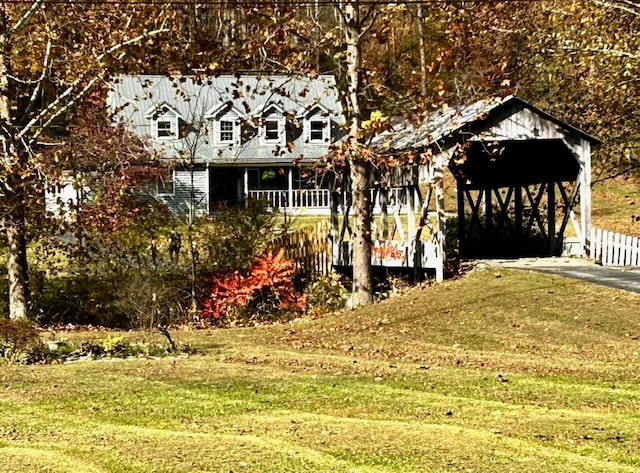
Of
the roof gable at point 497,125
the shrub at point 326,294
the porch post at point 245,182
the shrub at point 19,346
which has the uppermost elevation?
the roof gable at point 497,125

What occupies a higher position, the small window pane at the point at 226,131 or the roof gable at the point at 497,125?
the small window pane at the point at 226,131

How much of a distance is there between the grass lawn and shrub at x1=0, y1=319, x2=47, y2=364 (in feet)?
2.28

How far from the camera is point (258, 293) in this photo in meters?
22.2

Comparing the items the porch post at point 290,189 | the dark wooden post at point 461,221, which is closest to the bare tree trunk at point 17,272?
the dark wooden post at point 461,221

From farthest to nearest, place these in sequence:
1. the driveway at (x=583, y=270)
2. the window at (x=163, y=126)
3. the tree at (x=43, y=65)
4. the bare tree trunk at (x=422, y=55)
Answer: the window at (x=163, y=126) → the bare tree trunk at (x=422, y=55) → the driveway at (x=583, y=270) → the tree at (x=43, y=65)

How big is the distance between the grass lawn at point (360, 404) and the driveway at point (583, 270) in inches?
95.9

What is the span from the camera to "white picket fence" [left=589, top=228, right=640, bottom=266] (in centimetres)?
1998

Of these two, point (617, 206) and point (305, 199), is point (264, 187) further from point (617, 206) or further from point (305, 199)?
point (617, 206)

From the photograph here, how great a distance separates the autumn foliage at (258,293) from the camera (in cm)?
2150

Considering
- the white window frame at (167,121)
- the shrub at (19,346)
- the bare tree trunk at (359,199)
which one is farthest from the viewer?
the white window frame at (167,121)

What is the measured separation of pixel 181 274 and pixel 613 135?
38.1 feet

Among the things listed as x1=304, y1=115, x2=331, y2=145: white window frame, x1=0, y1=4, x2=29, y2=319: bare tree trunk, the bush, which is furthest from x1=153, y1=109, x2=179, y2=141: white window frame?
x1=0, y1=4, x2=29, y2=319: bare tree trunk

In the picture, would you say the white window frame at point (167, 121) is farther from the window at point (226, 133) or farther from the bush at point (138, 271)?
the bush at point (138, 271)

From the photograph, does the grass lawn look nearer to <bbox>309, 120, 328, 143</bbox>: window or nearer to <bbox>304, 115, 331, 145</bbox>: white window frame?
<bbox>304, 115, 331, 145</bbox>: white window frame
